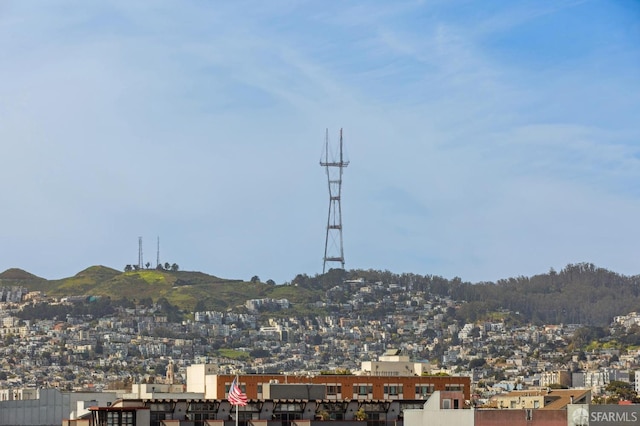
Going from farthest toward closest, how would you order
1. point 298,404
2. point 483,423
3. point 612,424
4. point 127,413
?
point 298,404 → point 127,413 → point 483,423 → point 612,424

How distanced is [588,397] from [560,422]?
5036 centimetres

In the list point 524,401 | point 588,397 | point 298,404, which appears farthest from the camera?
point 524,401

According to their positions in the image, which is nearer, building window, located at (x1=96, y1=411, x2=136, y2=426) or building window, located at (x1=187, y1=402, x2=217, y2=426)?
building window, located at (x1=96, y1=411, x2=136, y2=426)

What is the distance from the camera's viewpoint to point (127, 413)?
490 feet

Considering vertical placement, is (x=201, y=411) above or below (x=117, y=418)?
above

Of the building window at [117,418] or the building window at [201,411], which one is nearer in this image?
the building window at [117,418]

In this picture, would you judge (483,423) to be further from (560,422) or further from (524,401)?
(524,401)

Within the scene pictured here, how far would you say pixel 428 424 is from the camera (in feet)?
450

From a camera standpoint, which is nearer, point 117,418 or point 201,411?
point 117,418

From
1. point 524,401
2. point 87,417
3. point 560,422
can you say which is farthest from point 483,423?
point 524,401

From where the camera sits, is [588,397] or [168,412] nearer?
[168,412]

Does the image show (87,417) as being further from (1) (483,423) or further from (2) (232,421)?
(1) (483,423)

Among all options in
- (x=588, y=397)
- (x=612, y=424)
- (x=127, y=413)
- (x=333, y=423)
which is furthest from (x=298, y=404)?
(x=612, y=424)

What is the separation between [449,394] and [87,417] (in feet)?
134
